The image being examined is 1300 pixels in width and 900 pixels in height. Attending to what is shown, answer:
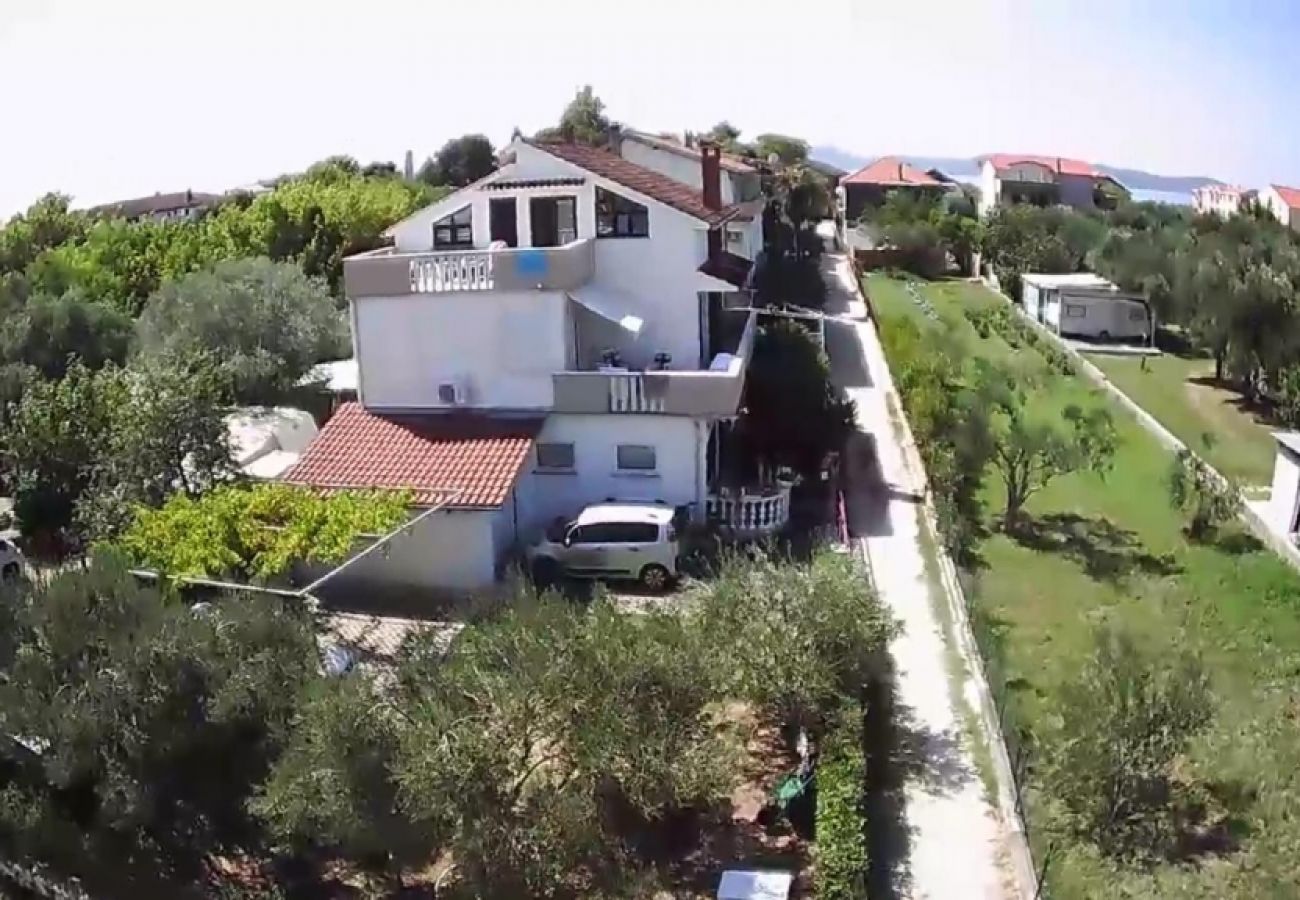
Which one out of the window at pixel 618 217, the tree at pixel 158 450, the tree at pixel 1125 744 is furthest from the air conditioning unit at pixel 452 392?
the tree at pixel 1125 744

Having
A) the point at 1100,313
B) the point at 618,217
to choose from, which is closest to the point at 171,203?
the point at 1100,313

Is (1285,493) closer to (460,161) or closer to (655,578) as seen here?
(655,578)

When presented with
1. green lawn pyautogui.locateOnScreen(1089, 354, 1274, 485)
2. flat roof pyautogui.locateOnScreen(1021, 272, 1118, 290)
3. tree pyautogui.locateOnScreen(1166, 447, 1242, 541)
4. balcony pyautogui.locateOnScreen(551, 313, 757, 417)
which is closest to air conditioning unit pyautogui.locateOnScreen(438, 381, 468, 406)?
balcony pyautogui.locateOnScreen(551, 313, 757, 417)

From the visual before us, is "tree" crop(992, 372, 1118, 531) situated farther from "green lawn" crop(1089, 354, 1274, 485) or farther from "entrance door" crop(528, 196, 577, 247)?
"entrance door" crop(528, 196, 577, 247)

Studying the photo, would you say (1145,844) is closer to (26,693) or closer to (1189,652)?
(1189,652)

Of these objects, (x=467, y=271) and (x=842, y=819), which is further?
(x=467, y=271)
